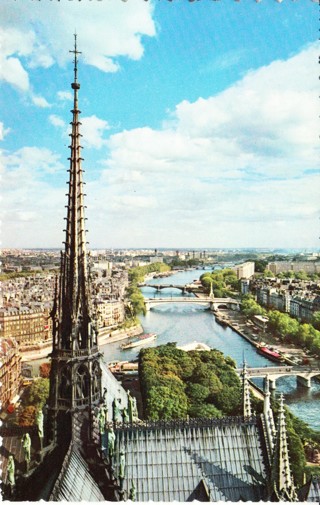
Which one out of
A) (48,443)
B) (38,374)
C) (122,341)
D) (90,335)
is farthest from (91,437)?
(122,341)

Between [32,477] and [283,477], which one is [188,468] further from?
[32,477]

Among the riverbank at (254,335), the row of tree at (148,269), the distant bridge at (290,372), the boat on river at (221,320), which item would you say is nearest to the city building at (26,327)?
the distant bridge at (290,372)

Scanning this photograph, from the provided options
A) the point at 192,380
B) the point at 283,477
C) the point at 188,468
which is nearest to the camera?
the point at 283,477

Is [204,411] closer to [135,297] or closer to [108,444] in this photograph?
[108,444]

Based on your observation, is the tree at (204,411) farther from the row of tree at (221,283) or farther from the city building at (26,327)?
the row of tree at (221,283)

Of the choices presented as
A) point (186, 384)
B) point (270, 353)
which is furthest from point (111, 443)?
point (270, 353)
